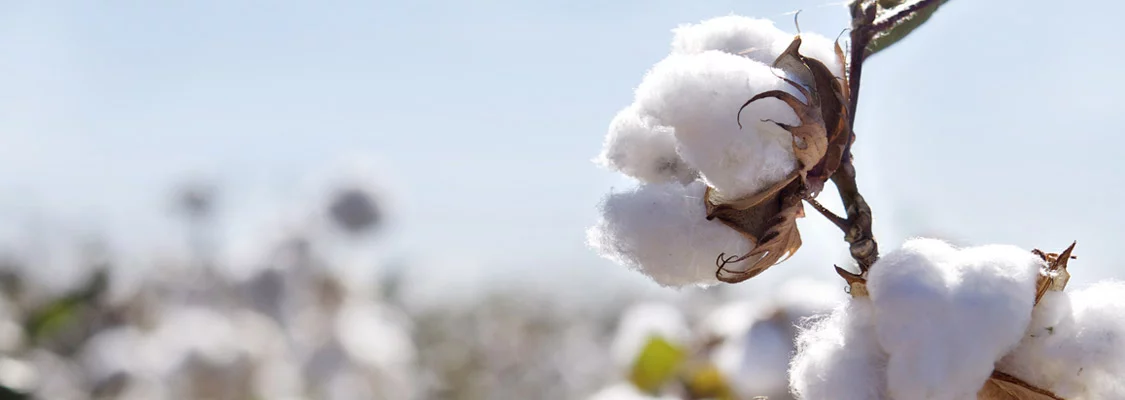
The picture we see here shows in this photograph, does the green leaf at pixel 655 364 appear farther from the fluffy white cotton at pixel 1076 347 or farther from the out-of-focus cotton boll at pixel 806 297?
the fluffy white cotton at pixel 1076 347

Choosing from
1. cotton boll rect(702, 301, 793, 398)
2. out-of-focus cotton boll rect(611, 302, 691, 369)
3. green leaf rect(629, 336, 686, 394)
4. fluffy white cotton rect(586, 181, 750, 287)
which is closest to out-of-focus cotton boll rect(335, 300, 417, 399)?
out-of-focus cotton boll rect(611, 302, 691, 369)

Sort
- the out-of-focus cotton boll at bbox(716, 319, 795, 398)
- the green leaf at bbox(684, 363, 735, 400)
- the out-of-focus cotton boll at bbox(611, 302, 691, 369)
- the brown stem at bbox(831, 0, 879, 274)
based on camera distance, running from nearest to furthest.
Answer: the brown stem at bbox(831, 0, 879, 274) < the out-of-focus cotton boll at bbox(716, 319, 795, 398) < the green leaf at bbox(684, 363, 735, 400) < the out-of-focus cotton boll at bbox(611, 302, 691, 369)

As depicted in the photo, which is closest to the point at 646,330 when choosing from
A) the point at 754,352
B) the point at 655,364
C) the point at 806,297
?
the point at 655,364

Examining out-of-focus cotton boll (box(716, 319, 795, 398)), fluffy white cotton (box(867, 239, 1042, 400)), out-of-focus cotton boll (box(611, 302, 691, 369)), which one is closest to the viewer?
fluffy white cotton (box(867, 239, 1042, 400))

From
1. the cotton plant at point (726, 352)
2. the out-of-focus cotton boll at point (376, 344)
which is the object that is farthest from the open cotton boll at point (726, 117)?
the out-of-focus cotton boll at point (376, 344)

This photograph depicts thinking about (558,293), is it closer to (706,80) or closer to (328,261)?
(328,261)

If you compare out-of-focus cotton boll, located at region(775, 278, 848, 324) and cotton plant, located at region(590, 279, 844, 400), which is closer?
cotton plant, located at region(590, 279, 844, 400)

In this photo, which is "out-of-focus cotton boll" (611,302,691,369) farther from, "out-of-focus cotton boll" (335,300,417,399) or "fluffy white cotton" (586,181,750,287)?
"out-of-focus cotton boll" (335,300,417,399)

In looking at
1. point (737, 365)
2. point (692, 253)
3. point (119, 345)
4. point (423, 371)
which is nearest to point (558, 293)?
point (423, 371)
